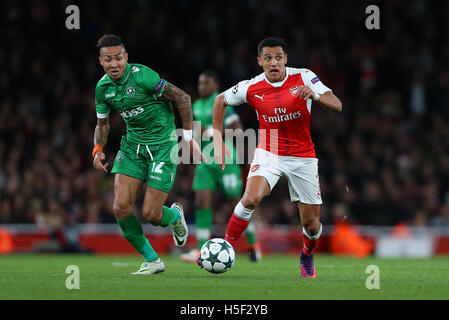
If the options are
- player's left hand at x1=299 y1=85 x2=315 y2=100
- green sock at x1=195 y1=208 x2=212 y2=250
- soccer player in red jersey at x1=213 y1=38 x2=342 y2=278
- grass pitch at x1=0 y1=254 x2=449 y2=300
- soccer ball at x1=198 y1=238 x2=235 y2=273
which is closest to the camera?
grass pitch at x1=0 y1=254 x2=449 y2=300

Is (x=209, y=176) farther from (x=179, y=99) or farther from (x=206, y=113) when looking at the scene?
(x=179, y=99)

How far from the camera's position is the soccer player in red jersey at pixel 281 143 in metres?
7.54

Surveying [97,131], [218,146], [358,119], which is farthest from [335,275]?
[358,119]

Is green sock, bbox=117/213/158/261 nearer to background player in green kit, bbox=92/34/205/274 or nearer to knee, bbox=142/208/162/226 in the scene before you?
background player in green kit, bbox=92/34/205/274

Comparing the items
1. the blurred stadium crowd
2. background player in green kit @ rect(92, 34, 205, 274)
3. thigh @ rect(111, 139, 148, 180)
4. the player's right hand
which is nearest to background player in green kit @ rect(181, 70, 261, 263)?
background player in green kit @ rect(92, 34, 205, 274)

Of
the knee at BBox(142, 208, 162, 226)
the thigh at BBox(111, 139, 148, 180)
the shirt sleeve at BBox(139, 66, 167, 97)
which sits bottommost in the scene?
the knee at BBox(142, 208, 162, 226)

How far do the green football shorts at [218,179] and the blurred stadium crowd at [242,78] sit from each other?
15.9 ft

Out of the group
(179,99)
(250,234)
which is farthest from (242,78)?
(179,99)

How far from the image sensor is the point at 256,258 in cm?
1085

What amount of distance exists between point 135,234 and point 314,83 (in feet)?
7.53

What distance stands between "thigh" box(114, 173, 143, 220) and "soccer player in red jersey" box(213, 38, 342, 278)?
881 millimetres

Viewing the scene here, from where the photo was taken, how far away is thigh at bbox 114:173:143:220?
760 centimetres
